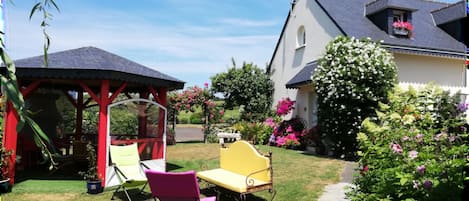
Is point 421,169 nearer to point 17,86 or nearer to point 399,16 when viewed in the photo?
point 17,86

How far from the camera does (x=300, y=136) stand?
16.0 meters

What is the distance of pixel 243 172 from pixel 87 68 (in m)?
4.29

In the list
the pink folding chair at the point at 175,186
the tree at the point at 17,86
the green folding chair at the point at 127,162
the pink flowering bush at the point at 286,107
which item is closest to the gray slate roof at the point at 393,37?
the pink flowering bush at the point at 286,107

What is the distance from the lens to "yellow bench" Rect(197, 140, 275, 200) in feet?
21.7

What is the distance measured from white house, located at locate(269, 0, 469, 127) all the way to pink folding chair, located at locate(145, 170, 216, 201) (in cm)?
1053

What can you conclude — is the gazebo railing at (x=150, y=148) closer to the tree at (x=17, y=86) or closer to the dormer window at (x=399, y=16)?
the tree at (x=17, y=86)

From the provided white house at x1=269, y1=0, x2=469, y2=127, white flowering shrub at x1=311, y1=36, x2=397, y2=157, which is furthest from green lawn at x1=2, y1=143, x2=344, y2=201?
white house at x1=269, y1=0, x2=469, y2=127

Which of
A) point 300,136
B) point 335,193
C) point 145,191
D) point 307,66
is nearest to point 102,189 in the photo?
point 145,191

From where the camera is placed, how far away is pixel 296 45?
61.9 feet

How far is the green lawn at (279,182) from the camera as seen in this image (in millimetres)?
7668

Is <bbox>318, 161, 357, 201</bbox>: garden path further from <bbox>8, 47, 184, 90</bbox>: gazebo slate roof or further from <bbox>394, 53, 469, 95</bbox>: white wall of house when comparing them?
<bbox>394, 53, 469, 95</bbox>: white wall of house

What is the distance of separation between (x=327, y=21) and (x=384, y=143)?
11.6 meters

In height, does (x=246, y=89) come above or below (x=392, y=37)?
below

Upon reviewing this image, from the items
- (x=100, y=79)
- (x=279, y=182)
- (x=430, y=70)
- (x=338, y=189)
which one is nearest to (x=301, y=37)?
(x=430, y=70)
